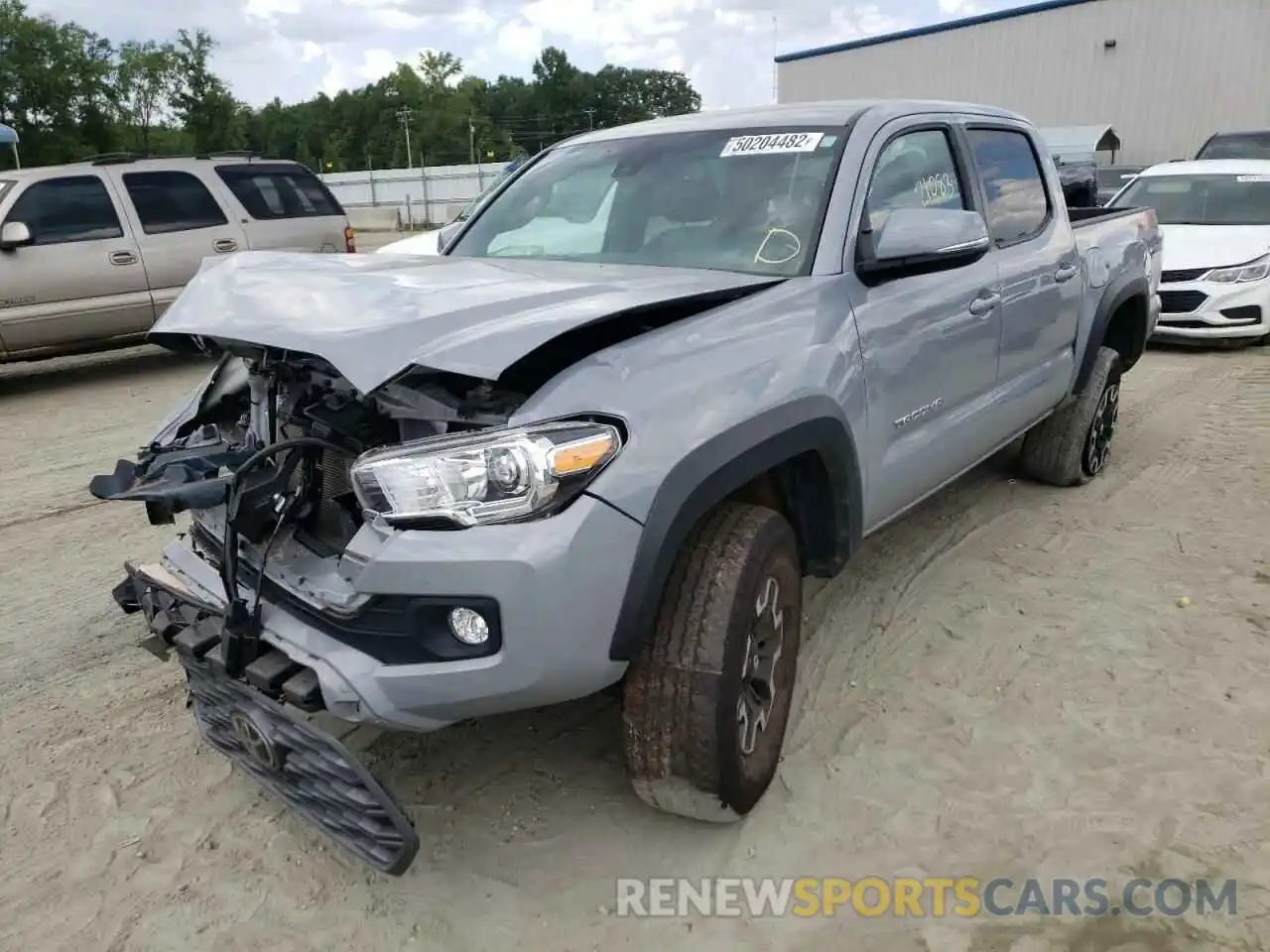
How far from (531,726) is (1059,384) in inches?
116

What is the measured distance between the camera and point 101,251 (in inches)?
333

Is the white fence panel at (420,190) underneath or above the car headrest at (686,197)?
above

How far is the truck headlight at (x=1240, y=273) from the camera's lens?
338 inches

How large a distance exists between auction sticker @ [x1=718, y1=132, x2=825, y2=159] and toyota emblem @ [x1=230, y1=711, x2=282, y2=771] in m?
2.33

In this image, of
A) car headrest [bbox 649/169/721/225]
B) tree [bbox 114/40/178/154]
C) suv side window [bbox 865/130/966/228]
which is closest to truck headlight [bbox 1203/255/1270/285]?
suv side window [bbox 865/130/966/228]

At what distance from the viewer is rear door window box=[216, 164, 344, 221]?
9.50 m

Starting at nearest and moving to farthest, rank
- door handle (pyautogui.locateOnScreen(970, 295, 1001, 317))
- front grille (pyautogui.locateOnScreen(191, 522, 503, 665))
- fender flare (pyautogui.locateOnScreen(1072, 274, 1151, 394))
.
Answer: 1. front grille (pyautogui.locateOnScreen(191, 522, 503, 665))
2. door handle (pyautogui.locateOnScreen(970, 295, 1001, 317))
3. fender flare (pyautogui.locateOnScreen(1072, 274, 1151, 394))

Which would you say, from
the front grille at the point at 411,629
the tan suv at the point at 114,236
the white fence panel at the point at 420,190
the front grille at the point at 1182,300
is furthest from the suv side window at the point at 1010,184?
the white fence panel at the point at 420,190

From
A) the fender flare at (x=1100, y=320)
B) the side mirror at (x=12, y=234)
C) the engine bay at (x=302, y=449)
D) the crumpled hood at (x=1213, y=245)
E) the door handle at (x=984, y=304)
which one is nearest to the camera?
the engine bay at (x=302, y=449)

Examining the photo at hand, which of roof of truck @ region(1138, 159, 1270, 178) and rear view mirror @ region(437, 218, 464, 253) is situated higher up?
roof of truck @ region(1138, 159, 1270, 178)

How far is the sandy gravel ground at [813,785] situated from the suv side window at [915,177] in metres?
1.52

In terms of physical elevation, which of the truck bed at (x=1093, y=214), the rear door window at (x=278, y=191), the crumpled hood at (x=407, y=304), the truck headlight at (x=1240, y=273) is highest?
the rear door window at (x=278, y=191)

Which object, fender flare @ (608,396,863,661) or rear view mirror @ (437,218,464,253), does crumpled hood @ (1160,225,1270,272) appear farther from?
fender flare @ (608,396,863,661)

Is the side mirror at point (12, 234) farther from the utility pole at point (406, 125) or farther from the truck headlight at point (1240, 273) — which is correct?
the utility pole at point (406, 125)
